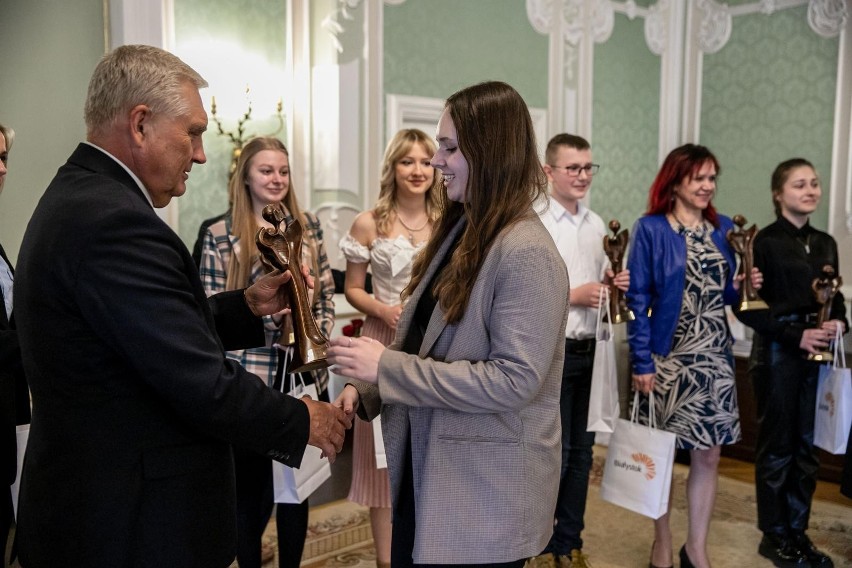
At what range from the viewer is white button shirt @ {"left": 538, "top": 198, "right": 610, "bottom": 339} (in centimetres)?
335

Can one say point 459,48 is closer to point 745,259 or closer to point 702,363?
point 745,259

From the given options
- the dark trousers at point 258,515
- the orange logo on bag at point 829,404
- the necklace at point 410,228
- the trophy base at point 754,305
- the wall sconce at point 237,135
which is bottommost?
the dark trousers at point 258,515

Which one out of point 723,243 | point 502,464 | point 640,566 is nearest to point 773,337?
point 723,243

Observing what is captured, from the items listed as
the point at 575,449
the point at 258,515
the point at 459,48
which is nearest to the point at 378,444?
the point at 258,515

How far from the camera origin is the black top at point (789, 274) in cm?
341

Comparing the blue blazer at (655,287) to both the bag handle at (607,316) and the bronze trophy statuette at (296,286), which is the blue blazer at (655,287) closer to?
the bag handle at (607,316)

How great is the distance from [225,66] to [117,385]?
3.01 metres

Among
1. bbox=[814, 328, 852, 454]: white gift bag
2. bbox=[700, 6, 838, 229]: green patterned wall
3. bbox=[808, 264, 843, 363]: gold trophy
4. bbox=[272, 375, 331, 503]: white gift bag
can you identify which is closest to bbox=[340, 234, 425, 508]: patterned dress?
bbox=[272, 375, 331, 503]: white gift bag

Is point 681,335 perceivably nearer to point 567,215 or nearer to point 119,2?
point 567,215

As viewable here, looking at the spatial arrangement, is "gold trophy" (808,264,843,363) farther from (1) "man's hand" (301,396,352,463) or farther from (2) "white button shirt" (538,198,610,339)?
(1) "man's hand" (301,396,352,463)

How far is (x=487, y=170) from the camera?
177 centimetres

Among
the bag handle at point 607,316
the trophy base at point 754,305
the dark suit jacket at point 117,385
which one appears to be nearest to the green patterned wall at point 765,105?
the trophy base at point 754,305

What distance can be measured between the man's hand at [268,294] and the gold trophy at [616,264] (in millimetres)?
1431

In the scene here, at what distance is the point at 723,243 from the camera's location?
326cm
